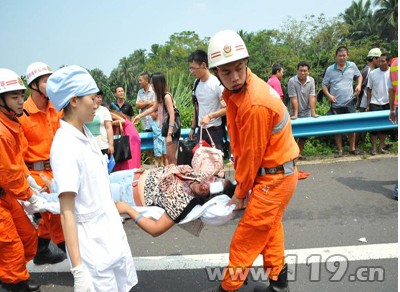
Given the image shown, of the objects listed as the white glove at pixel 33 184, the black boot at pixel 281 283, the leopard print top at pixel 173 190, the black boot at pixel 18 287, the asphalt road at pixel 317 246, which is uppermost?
the white glove at pixel 33 184

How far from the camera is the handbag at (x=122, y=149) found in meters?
5.32

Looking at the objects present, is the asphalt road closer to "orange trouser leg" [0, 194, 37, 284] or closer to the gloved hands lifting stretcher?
"orange trouser leg" [0, 194, 37, 284]

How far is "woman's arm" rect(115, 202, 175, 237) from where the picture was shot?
2.96 metres

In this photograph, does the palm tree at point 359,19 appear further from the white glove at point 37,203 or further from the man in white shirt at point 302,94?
the white glove at point 37,203

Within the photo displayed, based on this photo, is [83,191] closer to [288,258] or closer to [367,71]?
[288,258]

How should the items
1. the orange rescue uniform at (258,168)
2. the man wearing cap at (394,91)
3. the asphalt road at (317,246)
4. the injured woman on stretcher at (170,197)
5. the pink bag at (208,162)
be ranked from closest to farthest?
the orange rescue uniform at (258,168)
the injured woman on stretcher at (170,197)
the asphalt road at (317,246)
the pink bag at (208,162)
the man wearing cap at (394,91)

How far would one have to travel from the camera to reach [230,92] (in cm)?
271

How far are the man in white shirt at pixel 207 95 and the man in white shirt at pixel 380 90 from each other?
124 inches

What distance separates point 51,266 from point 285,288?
7.75ft

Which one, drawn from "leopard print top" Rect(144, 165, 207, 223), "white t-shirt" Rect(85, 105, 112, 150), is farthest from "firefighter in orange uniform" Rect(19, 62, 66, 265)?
"white t-shirt" Rect(85, 105, 112, 150)

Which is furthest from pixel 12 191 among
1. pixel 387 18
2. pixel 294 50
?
pixel 387 18

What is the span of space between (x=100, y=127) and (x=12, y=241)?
2.67 meters

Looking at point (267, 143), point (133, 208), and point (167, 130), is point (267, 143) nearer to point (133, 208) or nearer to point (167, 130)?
point (133, 208)

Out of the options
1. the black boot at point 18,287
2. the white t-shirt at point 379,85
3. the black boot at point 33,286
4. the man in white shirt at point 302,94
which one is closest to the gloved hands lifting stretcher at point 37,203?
the black boot at point 18,287
